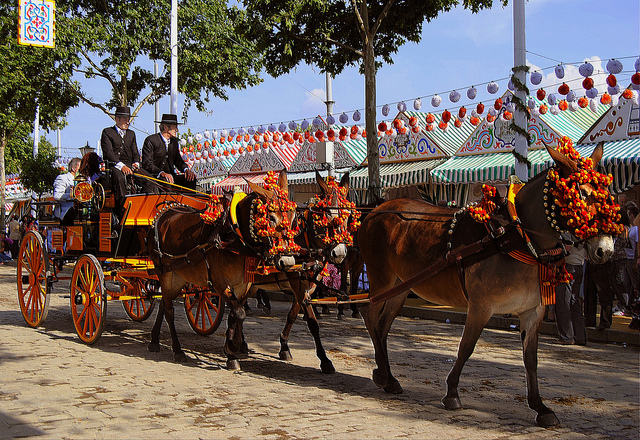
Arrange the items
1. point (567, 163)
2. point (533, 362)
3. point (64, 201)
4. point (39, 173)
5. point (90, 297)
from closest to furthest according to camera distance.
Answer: point (567, 163) → point (533, 362) → point (90, 297) → point (64, 201) → point (39, 173)

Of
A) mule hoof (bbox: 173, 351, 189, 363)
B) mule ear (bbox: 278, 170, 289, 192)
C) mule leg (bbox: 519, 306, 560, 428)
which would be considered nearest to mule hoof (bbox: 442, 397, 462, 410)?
mule leg (bbox: 519, 306, 560, 428)

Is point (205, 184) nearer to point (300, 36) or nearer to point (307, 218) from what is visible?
Answer: point (300, 36)

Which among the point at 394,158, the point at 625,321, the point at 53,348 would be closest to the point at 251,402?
the point at 53,348

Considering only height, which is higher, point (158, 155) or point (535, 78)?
point (535, 78)

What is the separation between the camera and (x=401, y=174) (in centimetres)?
1706

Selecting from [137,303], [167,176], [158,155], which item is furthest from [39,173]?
[167,176]

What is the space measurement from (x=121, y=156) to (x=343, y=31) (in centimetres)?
637

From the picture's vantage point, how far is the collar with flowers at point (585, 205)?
5.05 metres

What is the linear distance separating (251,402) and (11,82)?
2118 centimetres

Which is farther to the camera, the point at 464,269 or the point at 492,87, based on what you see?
the point at 492,87

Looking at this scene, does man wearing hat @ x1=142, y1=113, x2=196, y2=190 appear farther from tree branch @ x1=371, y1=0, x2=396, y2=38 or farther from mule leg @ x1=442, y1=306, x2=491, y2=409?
mule leg @ x1=442, y1=306, x2=491, y2=409

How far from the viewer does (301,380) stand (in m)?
7.00

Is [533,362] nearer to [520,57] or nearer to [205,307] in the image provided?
[205,307]

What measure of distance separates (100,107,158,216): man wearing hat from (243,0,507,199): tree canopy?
13.3ft
